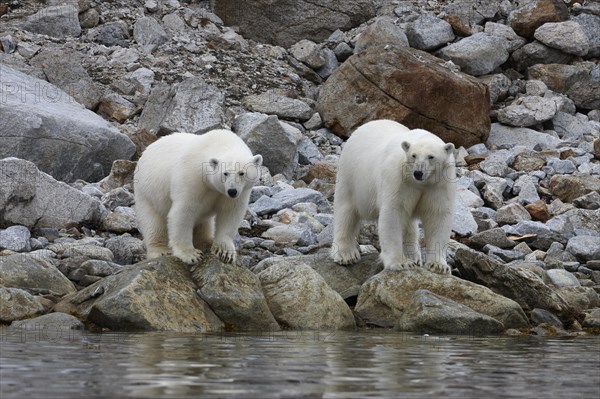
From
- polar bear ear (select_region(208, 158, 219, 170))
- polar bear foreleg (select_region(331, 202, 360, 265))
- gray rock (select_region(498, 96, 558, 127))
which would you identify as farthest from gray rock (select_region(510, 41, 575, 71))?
polar bear ear (select_region(208, 158, 219, 170))

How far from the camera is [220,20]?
1040 inches

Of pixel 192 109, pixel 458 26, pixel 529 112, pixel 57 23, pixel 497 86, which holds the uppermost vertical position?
pixel 458 26

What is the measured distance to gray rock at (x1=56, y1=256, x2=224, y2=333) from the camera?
9.39 metres

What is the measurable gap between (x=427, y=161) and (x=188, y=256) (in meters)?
2.44

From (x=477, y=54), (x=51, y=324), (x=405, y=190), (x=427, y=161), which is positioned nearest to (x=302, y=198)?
(x=405, y=190)

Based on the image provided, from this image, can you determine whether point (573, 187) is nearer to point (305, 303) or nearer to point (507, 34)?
point (305, 303)

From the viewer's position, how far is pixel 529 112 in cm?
2212

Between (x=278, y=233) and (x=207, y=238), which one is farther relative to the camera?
(x=278, y=233)

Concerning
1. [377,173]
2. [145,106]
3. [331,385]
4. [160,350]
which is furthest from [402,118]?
[331,385]

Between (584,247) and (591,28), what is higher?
(591,28)

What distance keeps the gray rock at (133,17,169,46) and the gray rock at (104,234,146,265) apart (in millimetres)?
12362

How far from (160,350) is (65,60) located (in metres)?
15.2

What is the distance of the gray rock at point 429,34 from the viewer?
81.0 ft

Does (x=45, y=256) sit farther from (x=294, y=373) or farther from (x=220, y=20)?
(x=220, y=20)
